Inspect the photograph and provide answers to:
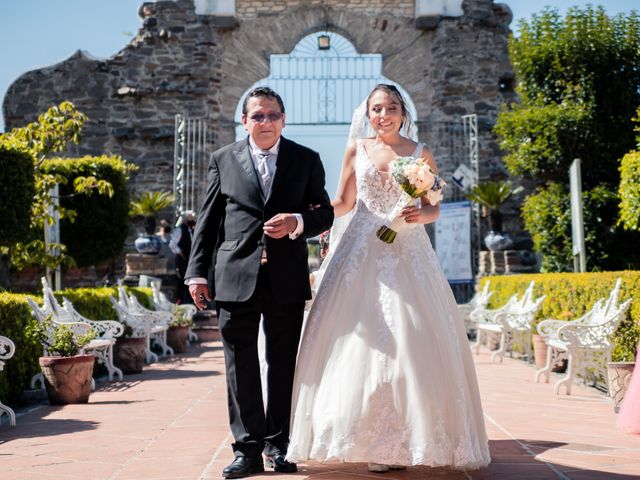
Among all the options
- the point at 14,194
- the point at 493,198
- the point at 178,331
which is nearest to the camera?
the point at 14,194

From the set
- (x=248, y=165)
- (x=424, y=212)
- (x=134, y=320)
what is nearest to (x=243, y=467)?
(x=248, y=165)

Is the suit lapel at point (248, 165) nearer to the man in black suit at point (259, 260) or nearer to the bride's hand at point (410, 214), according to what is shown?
the man in black suit at point (259, 260)

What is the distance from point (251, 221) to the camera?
376 cm

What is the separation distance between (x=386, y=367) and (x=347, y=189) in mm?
1157

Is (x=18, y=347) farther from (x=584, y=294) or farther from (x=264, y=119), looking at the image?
(x=584, y=294)

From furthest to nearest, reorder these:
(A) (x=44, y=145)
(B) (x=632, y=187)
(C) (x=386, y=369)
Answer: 1. (A) (x=44, y=145)
2. (B) (x=632, y=187)
3. (C) (x=386, y=369)

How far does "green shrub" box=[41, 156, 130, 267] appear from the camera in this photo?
14.5 metres

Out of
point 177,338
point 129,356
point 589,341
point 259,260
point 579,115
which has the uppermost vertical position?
point 579,115

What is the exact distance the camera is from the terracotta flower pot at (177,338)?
1117 centimetres

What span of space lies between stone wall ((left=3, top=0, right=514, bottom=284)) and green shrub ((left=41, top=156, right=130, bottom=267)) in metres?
3.49

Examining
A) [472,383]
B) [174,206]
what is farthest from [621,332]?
[174,206]

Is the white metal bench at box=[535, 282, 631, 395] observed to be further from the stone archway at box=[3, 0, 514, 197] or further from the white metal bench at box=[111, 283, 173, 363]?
the stone archway at box=[3, 0, 514, 197]

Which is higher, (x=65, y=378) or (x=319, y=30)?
(x=319, y=30)

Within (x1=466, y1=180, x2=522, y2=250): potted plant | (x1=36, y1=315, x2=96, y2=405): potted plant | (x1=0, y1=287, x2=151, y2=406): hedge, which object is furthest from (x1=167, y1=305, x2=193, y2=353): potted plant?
(x1=466, y1=180, x2=522, y2=250): potted plant
